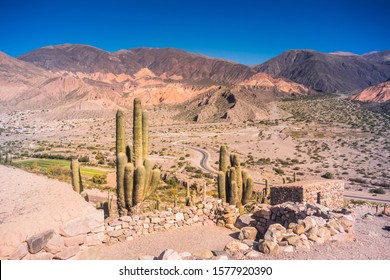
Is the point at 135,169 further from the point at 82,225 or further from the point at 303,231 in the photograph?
the point at 303,231

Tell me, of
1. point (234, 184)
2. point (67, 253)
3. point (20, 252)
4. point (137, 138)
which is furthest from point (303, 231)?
point (137, 138)

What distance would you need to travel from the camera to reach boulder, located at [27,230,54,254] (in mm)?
7660

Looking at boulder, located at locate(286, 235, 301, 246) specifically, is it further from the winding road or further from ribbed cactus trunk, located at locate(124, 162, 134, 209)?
the winding road

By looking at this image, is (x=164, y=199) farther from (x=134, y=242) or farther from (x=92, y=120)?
(x=92, y=120)

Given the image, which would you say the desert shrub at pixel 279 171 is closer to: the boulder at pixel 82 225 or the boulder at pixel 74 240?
the boulder at pixel 82 225

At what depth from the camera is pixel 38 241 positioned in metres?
7.79

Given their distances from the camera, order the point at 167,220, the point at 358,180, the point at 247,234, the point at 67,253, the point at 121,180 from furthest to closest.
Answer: the point at 358,180
the point at 121,180
the point at 167,220
the point at 247,234
the point at 67,253

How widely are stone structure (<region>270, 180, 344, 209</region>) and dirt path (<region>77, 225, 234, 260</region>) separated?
610 cm

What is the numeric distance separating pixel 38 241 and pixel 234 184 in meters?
9.06

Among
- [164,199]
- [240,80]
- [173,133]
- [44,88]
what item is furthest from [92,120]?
[240,80]

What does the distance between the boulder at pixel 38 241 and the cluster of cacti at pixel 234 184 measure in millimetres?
8338

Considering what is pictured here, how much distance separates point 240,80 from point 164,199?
554 ft

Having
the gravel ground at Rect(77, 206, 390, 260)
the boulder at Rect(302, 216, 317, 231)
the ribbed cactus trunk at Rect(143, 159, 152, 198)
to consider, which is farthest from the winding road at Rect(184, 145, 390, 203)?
the ribbed cactus trunk at Rect(143, 159, 152, 198)

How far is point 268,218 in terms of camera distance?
464 inches
